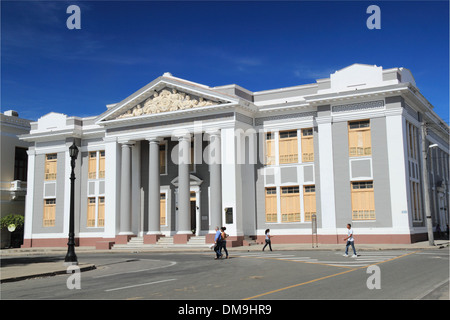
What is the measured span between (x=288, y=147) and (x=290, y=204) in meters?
4.17

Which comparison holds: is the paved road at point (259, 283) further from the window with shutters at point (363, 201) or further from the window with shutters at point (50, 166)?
the window with shutters at point (50, 166)

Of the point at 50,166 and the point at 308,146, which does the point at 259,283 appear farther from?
the point at 50,166

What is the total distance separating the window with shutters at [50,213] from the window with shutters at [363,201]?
25.9 meters

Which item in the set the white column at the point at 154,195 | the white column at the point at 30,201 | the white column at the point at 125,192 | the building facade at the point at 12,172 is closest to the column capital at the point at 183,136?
the white column at the point at 154,195

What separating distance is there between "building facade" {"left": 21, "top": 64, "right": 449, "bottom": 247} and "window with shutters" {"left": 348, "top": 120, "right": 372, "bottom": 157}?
A: 67 millimetres

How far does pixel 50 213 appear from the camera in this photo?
42000mm

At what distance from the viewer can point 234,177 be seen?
109 feet

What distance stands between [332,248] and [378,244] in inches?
186

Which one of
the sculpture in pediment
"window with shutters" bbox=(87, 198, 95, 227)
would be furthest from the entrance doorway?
"window with shutters" bbox=(87, 198, 95, 227)

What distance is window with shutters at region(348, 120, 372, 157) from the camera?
31.6 meters

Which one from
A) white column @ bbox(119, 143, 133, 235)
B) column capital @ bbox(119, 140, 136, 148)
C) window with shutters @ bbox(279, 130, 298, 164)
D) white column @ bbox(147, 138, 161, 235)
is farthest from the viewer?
column capital @ bbox(119, 140, 136, 148)

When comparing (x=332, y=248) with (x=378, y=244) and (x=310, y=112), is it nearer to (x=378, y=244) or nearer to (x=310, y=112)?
(x=378, y=244)

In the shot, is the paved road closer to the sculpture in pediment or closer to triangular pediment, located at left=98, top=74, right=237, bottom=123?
triangular pediment, located at left=98, top=74, right=237, bottom=123
